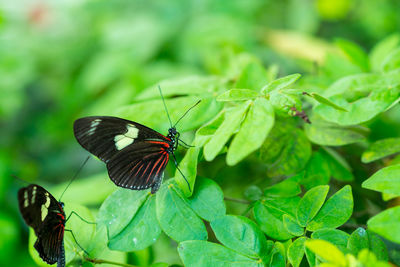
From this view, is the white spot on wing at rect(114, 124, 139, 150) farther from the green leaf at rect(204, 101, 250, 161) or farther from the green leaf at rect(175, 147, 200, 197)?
the green leaf at rect(204, 101, 250, 161)

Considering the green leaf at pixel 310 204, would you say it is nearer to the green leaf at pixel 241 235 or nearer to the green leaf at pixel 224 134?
the green leaf at pixel 241 235

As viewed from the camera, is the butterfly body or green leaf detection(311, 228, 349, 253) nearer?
green leaf detection(311, 228, 349, 253)

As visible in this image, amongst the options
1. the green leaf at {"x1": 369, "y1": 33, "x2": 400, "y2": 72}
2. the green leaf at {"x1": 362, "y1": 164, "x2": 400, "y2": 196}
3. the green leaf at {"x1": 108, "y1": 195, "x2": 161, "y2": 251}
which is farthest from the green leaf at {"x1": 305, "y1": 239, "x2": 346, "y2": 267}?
the green leaf at {"x1": 369, "y1": 33, "x2": 400, "y2": 72}

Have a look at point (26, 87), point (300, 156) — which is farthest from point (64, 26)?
point (300, 156)

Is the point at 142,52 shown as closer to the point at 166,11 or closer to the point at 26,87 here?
the point at 166,11

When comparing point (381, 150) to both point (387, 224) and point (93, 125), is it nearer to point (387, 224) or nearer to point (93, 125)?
point (387, 224)

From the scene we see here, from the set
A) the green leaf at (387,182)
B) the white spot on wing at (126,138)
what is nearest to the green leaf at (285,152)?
the green leaf at (387,182)

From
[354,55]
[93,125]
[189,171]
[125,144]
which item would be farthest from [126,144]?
[354,55]
